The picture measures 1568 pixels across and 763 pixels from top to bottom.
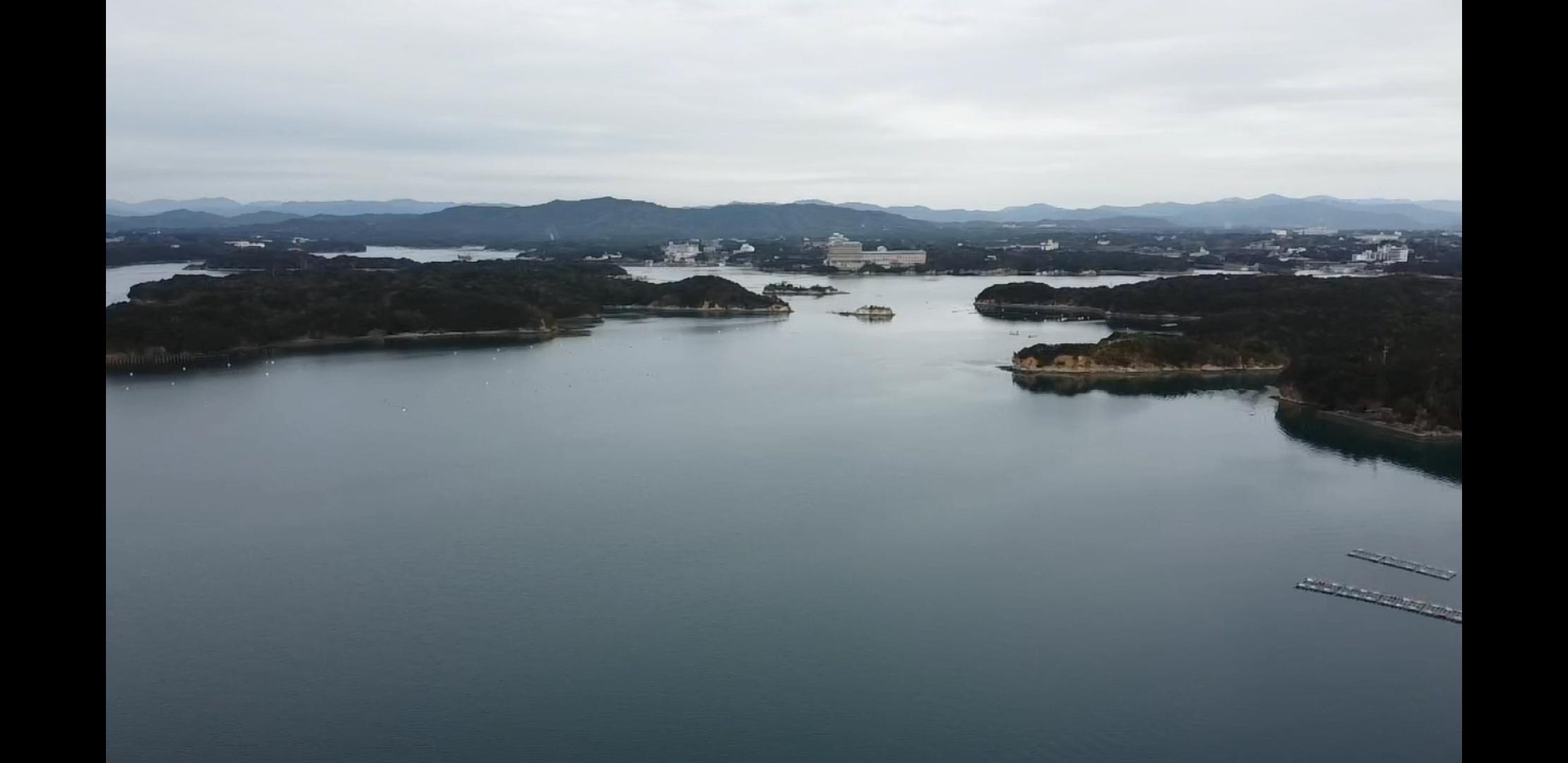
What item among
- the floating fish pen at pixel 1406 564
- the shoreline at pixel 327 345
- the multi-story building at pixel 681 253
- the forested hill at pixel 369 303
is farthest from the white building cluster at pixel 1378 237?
the floating fish pen at pixel 1406 564

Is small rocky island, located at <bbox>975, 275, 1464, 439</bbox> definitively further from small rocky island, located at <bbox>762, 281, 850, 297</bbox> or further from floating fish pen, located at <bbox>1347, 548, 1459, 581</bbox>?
small rocky island, located at <bbox>762, 281, 850, 297</bbox>

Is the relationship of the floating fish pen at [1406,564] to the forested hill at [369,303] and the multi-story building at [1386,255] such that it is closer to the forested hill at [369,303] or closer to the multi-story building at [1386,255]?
the forested hill at [369,303]

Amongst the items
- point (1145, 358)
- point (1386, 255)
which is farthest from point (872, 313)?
point (1386, 255)

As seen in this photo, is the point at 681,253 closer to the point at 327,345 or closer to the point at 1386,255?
the point at 1386,255
